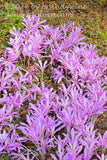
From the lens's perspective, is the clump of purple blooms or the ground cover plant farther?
the ground cover plant

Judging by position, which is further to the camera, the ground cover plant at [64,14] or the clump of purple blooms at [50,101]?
the ground cover plant at [64,14]

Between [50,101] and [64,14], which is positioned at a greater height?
[64,14]

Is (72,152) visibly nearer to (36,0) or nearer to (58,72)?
(58,72)

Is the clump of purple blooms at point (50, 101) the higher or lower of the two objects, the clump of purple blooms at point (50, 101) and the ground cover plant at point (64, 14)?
the lower

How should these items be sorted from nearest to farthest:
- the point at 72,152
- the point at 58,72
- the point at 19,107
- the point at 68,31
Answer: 1. the point at 72,152
2. the point at 19,107
3. the point at 58,72
4. the point at 68,31

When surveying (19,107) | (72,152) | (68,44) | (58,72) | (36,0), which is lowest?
(72,152)

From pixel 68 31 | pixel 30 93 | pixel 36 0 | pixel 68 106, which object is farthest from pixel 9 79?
pixel 36 0

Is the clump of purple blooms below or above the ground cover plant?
below

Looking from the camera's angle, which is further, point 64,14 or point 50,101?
point 64,14
